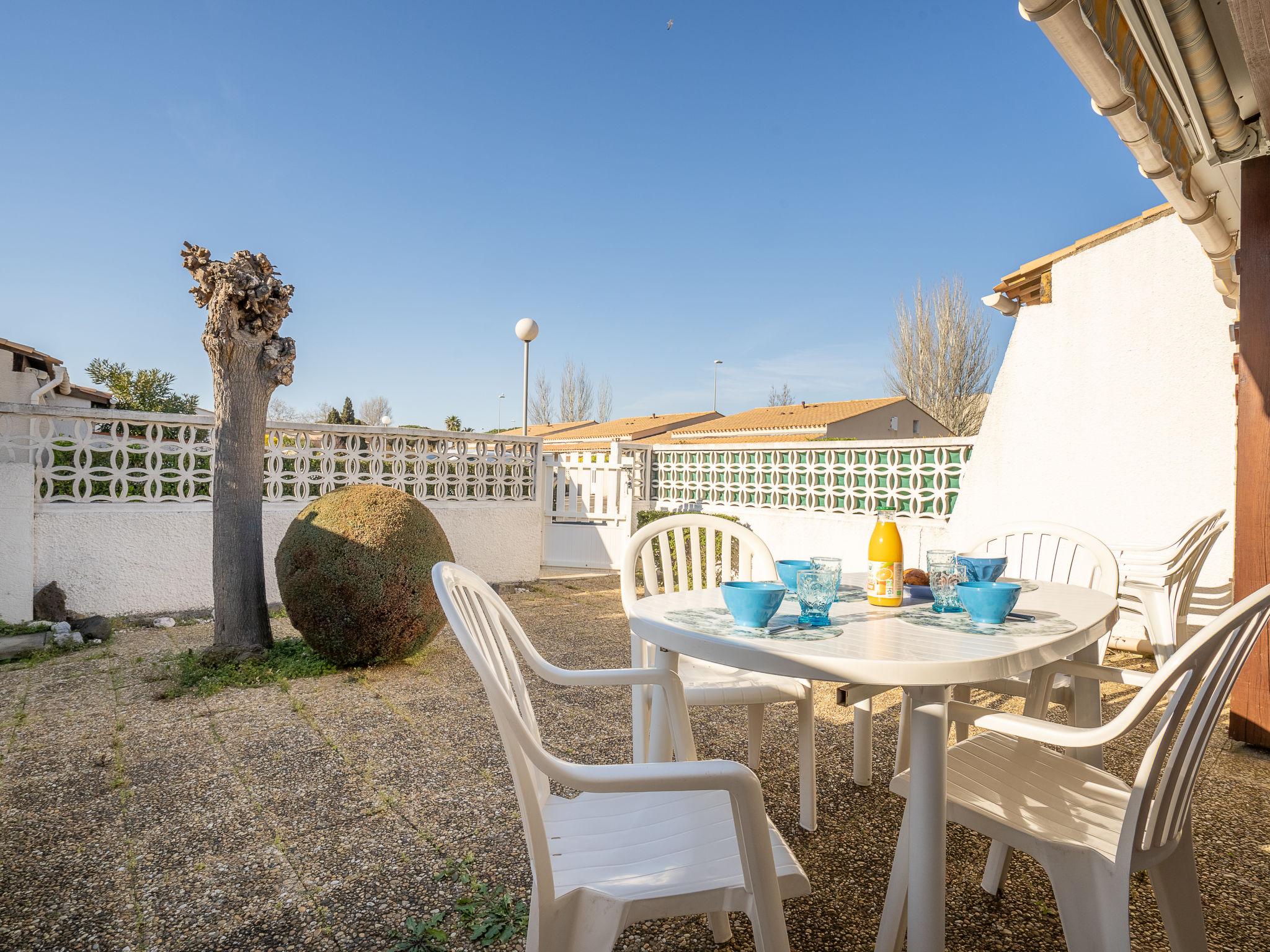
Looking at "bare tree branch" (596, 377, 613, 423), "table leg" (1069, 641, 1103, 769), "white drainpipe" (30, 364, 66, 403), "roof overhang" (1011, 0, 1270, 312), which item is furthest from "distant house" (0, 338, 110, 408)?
"bare tree branch" (596, 377, 613, 423)

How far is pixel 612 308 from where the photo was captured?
2134 cm

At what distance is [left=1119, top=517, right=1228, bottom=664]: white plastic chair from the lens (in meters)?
3.26

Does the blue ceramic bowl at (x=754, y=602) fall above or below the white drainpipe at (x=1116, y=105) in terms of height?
below

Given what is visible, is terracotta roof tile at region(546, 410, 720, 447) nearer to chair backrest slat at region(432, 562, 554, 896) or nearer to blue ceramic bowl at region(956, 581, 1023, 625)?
blue ceramic bowl at region(956, 581, 1023, 625)

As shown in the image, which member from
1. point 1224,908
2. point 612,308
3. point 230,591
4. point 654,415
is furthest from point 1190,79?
point 654,415

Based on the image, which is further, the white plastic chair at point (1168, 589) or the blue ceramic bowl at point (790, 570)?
the white plastic chair at point (1168, 589)

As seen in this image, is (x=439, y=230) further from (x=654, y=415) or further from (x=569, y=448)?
(x=654, y=415)

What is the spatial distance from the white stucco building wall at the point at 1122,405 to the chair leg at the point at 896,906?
3.50 meters

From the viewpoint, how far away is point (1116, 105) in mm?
2389

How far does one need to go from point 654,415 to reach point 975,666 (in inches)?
1074

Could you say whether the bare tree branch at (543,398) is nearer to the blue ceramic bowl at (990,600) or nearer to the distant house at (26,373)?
the distant house at (26,373)

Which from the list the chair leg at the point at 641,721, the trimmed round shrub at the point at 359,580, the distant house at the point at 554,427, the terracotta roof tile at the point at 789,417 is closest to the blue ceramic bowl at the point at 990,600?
the chair leg at the point at 641,721

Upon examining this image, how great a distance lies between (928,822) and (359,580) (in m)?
3.52

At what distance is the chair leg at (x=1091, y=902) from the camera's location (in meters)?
1.13
